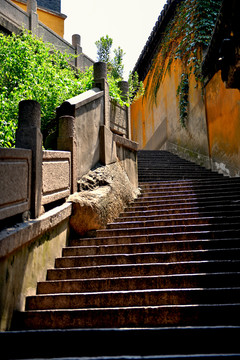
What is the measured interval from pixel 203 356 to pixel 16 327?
1.65 metres

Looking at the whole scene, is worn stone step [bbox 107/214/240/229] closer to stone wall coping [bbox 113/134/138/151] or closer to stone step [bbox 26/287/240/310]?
stone step [bbox 26/287/240/310]

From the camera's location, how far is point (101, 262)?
3609 mm

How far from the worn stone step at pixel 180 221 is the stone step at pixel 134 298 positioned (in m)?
1.79

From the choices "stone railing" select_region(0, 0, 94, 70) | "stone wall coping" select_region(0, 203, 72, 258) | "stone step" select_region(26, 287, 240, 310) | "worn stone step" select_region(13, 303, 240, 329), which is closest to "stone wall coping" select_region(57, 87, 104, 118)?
"stone wall coping" select_region(0, 203, 72, 258)

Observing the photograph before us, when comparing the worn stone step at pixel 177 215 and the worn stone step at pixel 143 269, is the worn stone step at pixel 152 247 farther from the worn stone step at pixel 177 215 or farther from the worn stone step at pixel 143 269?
the worn stone step at pixel 177 215

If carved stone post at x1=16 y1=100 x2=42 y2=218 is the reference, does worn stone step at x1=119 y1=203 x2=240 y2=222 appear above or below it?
below

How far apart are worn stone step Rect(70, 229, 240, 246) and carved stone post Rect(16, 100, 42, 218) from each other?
1125 mm

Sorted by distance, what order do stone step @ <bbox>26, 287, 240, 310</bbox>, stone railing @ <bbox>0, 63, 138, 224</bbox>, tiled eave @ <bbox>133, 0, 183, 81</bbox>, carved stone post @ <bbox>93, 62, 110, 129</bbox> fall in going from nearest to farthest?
stone step @ <bbox>26, 287, 240, 310</bbox>, stone railing @ <bbox>0, 63, 138, 224</bbox>, carved stone post @ <bbox>93, 62, 110, 129</bbox>, tiled eave @ <bbox>133, 0, 183, 81</bbox>

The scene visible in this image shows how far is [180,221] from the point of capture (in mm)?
4570

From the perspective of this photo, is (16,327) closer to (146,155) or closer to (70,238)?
(70,238)

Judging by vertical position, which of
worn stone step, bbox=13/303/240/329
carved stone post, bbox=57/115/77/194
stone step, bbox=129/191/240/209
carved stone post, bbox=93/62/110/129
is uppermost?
carved stone post, bbox=93/62/110/129

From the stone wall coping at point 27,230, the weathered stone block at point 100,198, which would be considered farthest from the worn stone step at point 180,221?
the stone wall coping at point 27,230

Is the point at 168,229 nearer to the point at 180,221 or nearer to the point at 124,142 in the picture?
the point at 180,221

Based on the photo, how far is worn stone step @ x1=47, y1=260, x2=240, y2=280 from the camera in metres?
3.20
